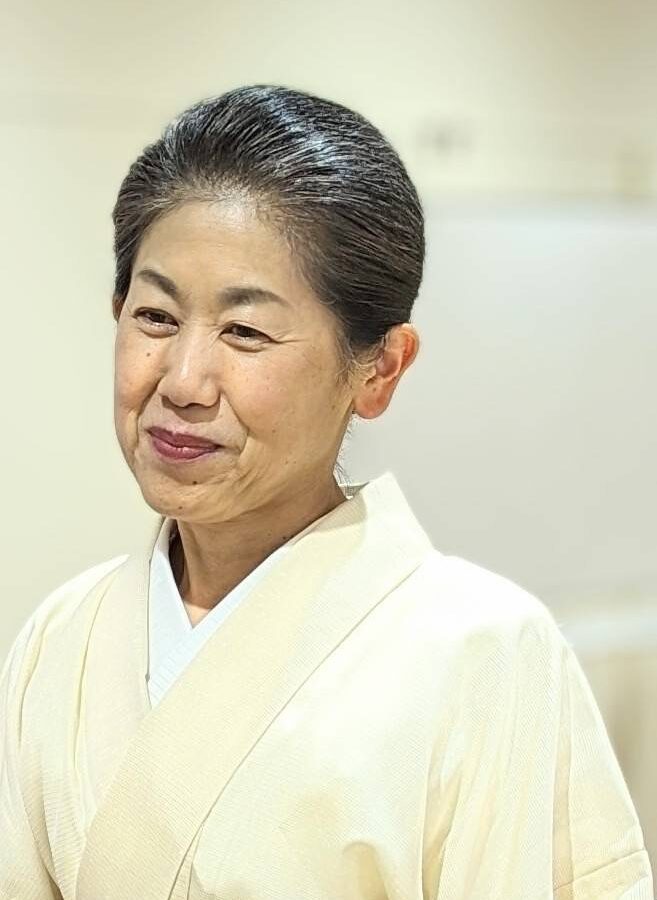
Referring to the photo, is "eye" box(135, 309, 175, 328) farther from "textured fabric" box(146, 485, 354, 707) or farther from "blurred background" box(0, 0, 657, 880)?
"blurred background" box(0, 0, 657, 880)

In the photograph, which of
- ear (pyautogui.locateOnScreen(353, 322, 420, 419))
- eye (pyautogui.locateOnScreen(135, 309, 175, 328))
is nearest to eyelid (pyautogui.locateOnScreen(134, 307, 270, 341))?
eye (pyautogui.locateOnScreen(135, 309, 175, 328))

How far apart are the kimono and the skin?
11cm

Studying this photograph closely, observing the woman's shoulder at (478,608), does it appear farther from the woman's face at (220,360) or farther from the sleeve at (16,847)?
the sleeve at (16,847)

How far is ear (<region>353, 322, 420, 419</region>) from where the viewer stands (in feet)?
3.30

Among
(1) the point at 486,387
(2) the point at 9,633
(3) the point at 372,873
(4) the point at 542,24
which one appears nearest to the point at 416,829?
(3) the point at 372,873

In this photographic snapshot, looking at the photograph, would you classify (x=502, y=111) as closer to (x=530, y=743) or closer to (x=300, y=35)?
(x=300, y=35)

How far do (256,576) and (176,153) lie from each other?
35 cm

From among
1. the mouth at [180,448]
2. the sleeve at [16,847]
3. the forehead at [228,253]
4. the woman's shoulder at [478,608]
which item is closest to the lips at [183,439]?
the mouth at [180,448]

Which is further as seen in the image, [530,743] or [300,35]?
[300,35]

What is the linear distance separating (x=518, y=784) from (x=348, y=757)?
0.13 metres

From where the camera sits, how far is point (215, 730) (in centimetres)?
97

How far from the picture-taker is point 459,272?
2174 mm

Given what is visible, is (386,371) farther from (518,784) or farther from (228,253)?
(518,784)

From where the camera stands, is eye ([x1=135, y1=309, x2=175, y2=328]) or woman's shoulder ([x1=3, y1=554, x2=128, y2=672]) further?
woman's shoulder ([x1=3, y1=554, x2=128, y2=672])
